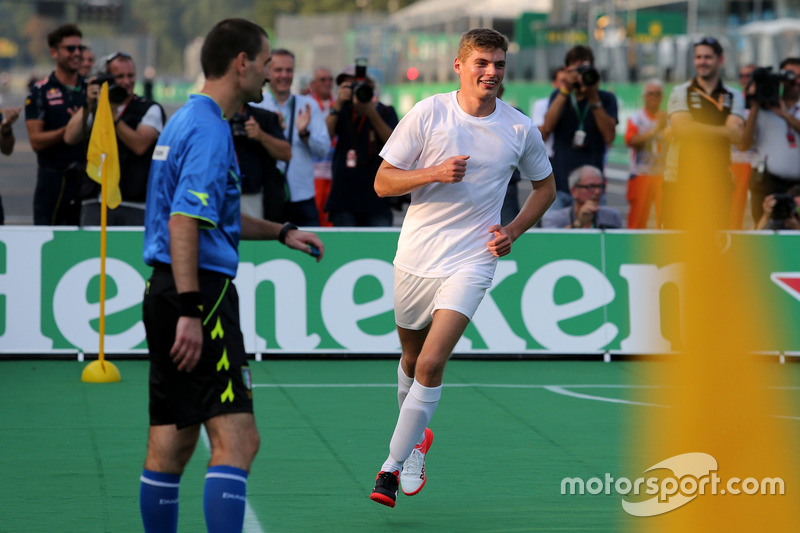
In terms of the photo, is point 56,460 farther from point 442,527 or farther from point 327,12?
point 327,12

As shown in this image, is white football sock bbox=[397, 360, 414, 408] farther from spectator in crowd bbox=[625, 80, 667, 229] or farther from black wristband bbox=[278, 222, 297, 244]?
spectator in crowd bbox=[625, 80, 667, 229]

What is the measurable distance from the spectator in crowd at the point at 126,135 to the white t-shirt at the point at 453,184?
4607mm

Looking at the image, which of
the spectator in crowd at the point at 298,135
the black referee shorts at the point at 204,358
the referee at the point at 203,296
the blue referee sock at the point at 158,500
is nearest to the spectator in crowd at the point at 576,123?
the spectator in crowd at the point at 298,135

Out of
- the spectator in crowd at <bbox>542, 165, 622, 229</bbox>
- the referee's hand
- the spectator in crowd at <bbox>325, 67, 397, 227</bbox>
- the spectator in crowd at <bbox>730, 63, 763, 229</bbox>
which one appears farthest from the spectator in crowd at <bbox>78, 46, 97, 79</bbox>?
the referee's hand

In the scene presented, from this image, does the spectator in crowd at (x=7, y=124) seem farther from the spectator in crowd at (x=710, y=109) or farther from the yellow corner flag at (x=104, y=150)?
the spectator in crowd at (x=710, y=109)

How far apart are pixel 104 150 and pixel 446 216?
164 inches

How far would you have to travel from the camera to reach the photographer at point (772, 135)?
11977mm

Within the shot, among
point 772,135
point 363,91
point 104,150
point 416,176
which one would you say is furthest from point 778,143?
point 416,176

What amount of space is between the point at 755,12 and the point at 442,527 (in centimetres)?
4792

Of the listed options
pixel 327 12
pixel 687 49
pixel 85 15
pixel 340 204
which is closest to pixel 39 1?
pixel 85 15

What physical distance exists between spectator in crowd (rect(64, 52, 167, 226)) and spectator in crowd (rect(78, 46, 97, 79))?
493 mm

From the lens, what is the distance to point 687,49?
33281 millimetres

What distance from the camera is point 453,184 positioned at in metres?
5.98

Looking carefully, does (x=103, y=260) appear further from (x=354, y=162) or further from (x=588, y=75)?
(x=588, y=75)
